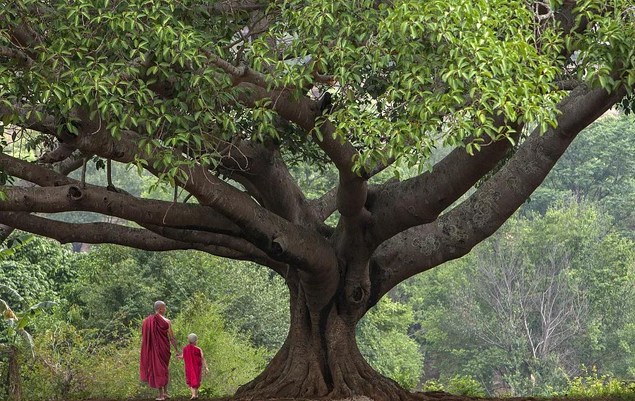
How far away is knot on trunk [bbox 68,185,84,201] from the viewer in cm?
1212

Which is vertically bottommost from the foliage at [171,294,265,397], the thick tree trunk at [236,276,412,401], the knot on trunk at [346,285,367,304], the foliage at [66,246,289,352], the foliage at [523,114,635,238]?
the thick tree trunk at [236,276,412,401]

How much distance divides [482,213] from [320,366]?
2.72 m

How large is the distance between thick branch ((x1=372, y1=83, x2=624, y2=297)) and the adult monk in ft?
8.93

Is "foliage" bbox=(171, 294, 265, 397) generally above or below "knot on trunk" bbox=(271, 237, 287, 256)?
above

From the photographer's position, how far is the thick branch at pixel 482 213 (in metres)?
13.8

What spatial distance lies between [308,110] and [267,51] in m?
1.32

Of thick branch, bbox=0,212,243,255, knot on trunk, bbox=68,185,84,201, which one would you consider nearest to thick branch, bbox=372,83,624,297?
thick branch, bbox=0,212,243,255

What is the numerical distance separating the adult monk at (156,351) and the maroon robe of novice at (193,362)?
149mm

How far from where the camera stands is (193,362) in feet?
51.5

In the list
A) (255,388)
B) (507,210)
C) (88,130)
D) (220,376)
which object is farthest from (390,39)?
(220,376)

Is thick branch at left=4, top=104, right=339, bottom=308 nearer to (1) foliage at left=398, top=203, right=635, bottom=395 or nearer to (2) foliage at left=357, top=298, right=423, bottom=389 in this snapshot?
(2) foliage at left=357, top=298, right=423, bottom=389

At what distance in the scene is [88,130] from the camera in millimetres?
10961

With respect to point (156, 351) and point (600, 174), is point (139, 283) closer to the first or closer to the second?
point (156, 351)

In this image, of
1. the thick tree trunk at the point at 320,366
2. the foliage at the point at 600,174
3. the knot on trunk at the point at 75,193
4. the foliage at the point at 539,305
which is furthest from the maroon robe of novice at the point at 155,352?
the foliage at the point at 600,174
